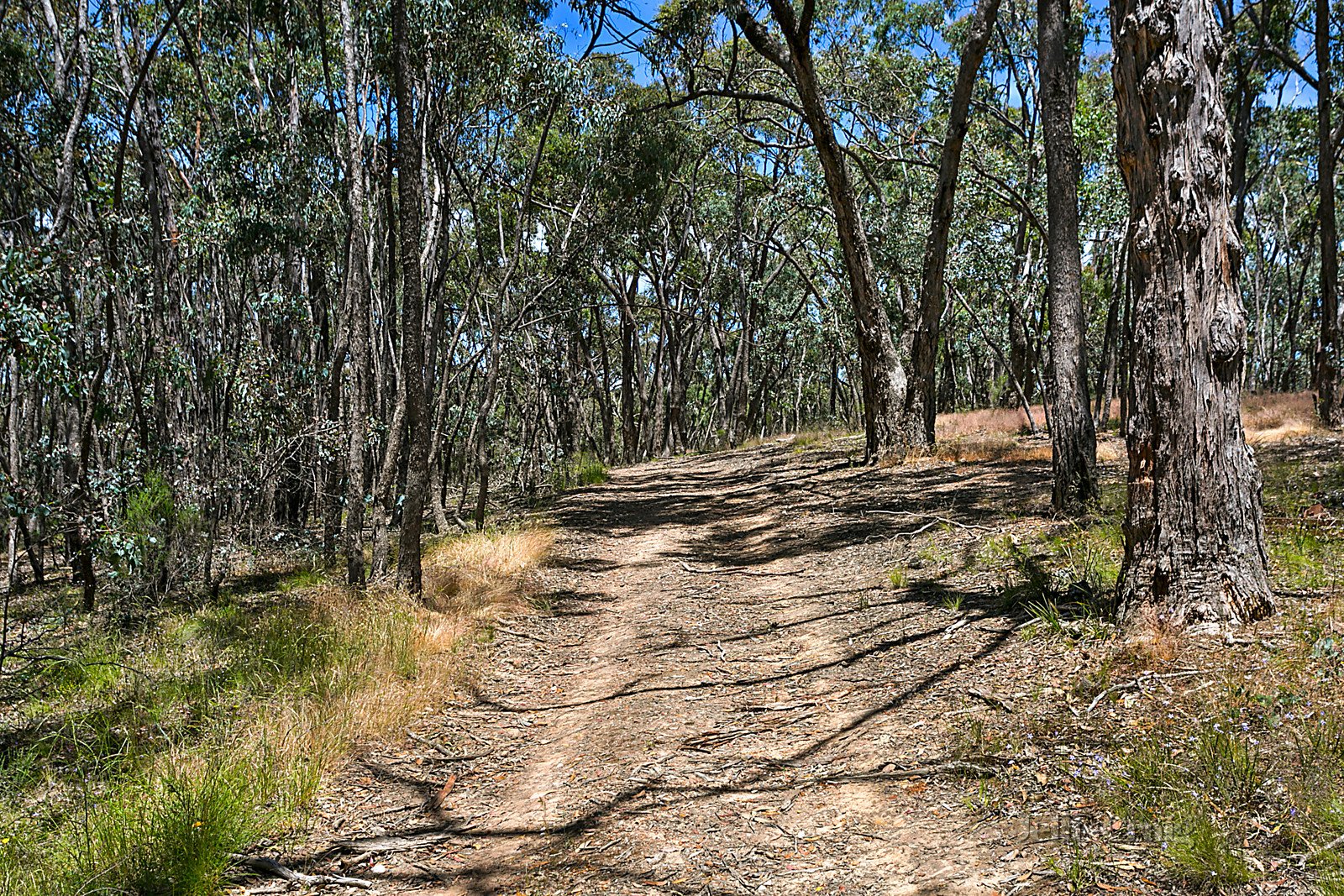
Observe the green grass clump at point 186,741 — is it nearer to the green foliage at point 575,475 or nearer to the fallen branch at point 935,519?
the fallen branch at point 935,519

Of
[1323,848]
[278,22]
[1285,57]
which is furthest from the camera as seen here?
[1285,57]

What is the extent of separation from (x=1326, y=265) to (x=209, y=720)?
15.4 metres

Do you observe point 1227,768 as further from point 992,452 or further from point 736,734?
point 992,452

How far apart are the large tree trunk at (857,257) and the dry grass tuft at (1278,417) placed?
4347 mm

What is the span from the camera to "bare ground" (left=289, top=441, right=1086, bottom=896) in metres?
3.32

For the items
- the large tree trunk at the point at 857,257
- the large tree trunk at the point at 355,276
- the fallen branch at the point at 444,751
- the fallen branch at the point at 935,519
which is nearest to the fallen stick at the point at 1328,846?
the fallen branch at the point at 444,751

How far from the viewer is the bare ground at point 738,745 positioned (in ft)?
10.9

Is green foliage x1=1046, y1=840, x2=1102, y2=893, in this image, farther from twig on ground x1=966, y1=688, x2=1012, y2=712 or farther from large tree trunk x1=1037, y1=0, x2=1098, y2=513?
large tree trunk x1=1037, y1=0, x2=1098, y2=513

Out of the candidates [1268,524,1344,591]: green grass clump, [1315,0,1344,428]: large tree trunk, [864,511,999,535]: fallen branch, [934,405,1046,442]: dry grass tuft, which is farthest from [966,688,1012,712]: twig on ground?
[934,405,1046,442]: dry grass tuft

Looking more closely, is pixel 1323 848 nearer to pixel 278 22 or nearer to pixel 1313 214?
pixel 278 22

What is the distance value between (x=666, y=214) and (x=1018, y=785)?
23.0m

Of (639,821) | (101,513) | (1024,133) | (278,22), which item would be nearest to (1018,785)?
(639,821)

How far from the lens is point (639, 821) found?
3799mm

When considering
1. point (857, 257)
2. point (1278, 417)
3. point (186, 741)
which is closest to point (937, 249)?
point (857, 257)
